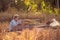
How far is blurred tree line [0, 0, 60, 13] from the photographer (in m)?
15.6

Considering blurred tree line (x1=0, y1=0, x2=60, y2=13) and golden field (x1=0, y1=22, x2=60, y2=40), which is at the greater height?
golden field (x1=0, y1=22, x2=60, y2=40)

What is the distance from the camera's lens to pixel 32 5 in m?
16.2

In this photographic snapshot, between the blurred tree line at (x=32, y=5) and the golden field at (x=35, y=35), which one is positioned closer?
the golden field at (x=35, y=35)

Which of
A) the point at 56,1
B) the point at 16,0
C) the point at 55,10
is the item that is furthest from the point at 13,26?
the point at 16,0

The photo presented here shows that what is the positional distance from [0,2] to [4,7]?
50cm

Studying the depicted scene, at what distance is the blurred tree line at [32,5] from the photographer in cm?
1556

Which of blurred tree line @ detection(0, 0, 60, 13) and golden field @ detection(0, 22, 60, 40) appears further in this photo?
A: blurred tree line @ detection(0, 0, 60, 13)

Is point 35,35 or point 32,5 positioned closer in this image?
point 35,35

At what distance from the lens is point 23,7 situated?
1784 centimetres

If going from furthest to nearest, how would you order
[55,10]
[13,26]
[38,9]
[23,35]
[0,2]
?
[0,2], [38,9], [55,10], [13,26], [23,35]

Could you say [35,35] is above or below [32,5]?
above

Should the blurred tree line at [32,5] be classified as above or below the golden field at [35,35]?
below

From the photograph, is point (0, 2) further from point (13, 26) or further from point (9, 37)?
point (9, 37)

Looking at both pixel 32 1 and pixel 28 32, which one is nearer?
pixel 28 32
